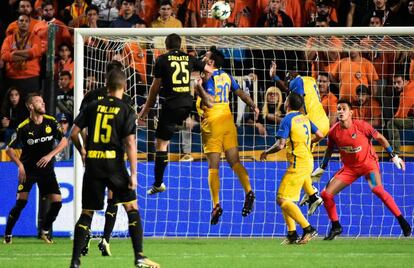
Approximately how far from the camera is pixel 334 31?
1507cm

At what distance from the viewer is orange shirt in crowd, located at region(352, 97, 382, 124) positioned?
1714 centimetres

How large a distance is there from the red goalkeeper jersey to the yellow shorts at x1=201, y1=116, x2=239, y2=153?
4.56 ft

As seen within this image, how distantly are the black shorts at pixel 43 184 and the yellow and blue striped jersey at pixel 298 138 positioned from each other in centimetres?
335

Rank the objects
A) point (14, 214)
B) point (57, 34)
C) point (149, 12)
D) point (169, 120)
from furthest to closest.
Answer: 1. point (149, 12)
2. point (57, 34)
3. point (14, 214)
4. point (169, 120)

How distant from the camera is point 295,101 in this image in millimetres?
14078

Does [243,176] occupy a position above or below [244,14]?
below

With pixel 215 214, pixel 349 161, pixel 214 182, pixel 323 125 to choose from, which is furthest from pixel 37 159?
pixel 349 161

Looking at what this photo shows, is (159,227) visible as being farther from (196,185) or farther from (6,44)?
(6,44)

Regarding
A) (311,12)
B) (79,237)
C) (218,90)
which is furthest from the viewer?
(311,12)

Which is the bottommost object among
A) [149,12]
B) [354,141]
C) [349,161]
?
[349,161]

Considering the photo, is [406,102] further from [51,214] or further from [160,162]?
[51,214]

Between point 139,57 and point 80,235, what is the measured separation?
7.02m

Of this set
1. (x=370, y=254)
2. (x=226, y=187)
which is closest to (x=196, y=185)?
(x=226, y=187)

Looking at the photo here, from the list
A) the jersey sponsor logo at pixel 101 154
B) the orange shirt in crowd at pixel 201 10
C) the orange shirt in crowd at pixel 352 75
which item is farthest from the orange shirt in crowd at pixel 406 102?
the jersey sponsor logo at pixel 101 154
